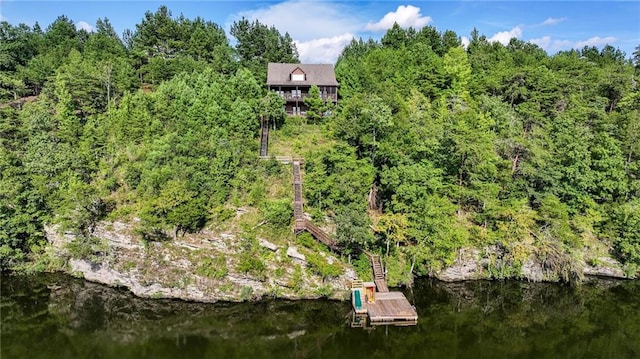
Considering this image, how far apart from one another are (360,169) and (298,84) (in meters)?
25.5

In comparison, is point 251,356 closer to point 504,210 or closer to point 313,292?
point 313,292

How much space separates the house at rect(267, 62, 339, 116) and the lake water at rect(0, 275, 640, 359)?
3404cm

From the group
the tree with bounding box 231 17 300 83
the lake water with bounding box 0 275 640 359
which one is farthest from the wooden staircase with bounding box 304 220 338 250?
the tree with bounding box 231 17 300 83

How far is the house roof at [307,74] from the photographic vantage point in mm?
58875

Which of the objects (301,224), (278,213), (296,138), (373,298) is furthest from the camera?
(296,138)

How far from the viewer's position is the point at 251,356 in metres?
26.3

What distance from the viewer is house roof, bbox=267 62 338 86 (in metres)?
58.9

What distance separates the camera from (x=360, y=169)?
125 feet

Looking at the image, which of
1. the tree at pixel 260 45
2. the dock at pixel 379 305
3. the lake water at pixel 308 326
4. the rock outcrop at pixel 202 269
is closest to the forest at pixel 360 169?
the rock outcrop at pixel 202 269

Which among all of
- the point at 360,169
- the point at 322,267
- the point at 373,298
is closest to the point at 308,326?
the point at 322,267

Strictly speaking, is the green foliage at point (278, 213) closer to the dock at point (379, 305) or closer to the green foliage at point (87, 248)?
the dock at point (379, 305)

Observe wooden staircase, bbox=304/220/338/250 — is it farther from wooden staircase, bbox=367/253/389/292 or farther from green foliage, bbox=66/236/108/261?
green foliage, bbox=66/236/108/261

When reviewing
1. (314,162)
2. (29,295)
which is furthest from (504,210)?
(29,295)

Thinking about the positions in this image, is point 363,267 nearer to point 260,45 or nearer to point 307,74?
point 307,74
